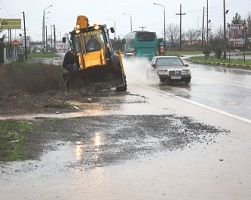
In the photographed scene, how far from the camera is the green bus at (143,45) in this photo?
50.9 m

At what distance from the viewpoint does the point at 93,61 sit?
22.6 m

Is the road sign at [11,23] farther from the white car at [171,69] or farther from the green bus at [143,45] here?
the white car at [171,69]

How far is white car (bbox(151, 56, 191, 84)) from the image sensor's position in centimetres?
2711

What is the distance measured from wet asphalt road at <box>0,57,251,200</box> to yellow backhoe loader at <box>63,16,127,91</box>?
695 cm

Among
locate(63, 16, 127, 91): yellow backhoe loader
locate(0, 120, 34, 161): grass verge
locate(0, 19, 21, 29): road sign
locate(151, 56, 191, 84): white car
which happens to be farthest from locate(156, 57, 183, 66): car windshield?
locate(0, 19, 21, 29): road sign

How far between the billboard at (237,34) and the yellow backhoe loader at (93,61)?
36366 millimetres

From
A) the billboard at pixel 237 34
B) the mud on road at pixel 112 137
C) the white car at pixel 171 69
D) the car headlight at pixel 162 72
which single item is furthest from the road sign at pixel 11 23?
the mud on road at pixel 112 137

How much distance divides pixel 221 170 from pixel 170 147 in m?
1.96

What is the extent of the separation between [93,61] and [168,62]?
7.11 m

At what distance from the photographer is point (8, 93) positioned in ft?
66.1

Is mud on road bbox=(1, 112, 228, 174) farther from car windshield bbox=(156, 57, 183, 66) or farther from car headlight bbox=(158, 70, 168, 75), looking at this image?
car windshield bbox=(156, 57, 183, 66)

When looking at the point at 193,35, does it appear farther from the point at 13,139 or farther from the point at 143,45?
the point at 13,139

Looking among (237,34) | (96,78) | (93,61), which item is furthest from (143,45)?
(93,61)

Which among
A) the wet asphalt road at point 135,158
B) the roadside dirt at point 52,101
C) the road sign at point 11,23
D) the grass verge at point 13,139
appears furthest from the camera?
the road sign at point 11,23
